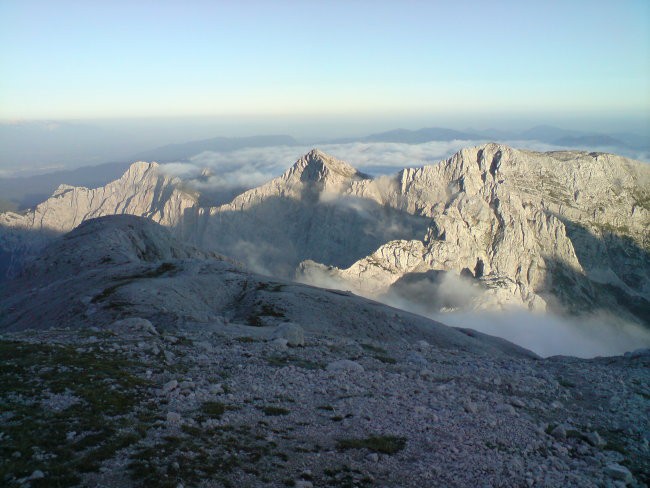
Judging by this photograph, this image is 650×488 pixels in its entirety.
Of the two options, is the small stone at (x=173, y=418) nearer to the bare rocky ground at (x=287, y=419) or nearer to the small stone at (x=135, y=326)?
the bare rocky ground at (x=287, y=419)

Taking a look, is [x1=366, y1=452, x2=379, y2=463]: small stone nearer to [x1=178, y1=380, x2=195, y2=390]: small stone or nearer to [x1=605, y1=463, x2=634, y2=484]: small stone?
[x1=605, y1=463, x2=634, y2=484]: small stone

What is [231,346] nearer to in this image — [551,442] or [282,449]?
[282,449]

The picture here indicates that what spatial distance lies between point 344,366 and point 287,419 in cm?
943

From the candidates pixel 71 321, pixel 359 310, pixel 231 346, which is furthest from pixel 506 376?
pixel 71 321

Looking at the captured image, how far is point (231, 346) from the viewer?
33.1 meters

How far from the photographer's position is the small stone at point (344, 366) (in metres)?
29.3

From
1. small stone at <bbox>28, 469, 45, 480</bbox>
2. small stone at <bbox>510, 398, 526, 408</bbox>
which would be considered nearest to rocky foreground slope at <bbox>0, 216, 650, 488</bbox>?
small stone at <bbox>28, 469, 45, 480</bbox>

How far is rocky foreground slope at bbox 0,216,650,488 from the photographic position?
16.0 m

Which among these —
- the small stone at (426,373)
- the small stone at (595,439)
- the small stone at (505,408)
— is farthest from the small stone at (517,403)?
the small stone at (426,373)

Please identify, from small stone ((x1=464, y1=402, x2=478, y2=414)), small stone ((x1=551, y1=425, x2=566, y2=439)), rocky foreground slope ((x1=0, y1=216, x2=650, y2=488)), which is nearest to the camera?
rocky foreground slope ((x1=0, y1=216, x2=650, y2=488))

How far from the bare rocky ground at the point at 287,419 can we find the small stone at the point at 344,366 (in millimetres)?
175

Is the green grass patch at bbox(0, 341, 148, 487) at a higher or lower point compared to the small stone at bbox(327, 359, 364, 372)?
higher

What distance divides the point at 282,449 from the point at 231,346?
16125 mm

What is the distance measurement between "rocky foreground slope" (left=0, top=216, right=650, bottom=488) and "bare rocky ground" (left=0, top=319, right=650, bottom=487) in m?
0.08
